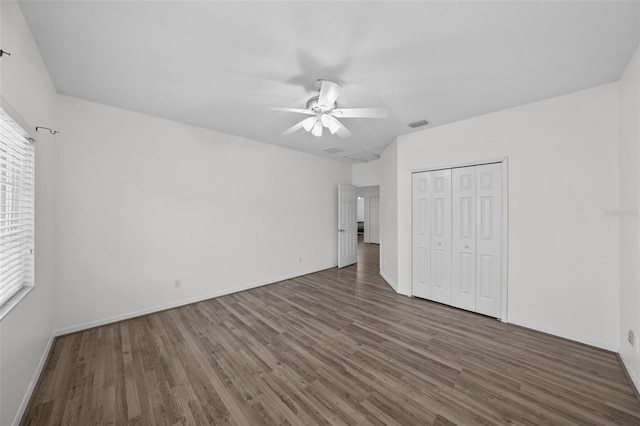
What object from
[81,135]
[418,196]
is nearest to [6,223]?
[81,135]

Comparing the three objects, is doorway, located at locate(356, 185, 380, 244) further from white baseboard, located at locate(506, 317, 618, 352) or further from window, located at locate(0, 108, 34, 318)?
window, located at locate(0, 108, 34, 318)

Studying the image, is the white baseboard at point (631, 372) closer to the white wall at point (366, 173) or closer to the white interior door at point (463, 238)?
the white interior door at point (463, 238)

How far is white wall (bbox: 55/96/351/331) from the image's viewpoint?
107 inches

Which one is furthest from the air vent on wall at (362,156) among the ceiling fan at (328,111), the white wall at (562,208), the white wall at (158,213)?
the ceiling fan at (328,111)

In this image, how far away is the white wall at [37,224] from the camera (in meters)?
1.42

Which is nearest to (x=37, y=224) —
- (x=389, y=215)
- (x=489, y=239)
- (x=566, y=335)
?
(x=389, y=215)

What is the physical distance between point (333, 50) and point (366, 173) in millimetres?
4311

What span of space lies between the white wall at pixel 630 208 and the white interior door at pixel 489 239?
973 mm

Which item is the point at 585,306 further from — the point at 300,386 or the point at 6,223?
the point at 6,223

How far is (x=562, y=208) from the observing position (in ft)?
8.57

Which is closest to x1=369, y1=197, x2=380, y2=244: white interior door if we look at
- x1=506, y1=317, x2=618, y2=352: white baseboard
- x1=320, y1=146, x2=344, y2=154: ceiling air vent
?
x1=320, y1=146, x2=344, y2=154: ceiling air vent

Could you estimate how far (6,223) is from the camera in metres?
1.62

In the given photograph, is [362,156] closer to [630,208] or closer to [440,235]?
[440,235]

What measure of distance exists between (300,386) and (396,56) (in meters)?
2.79
